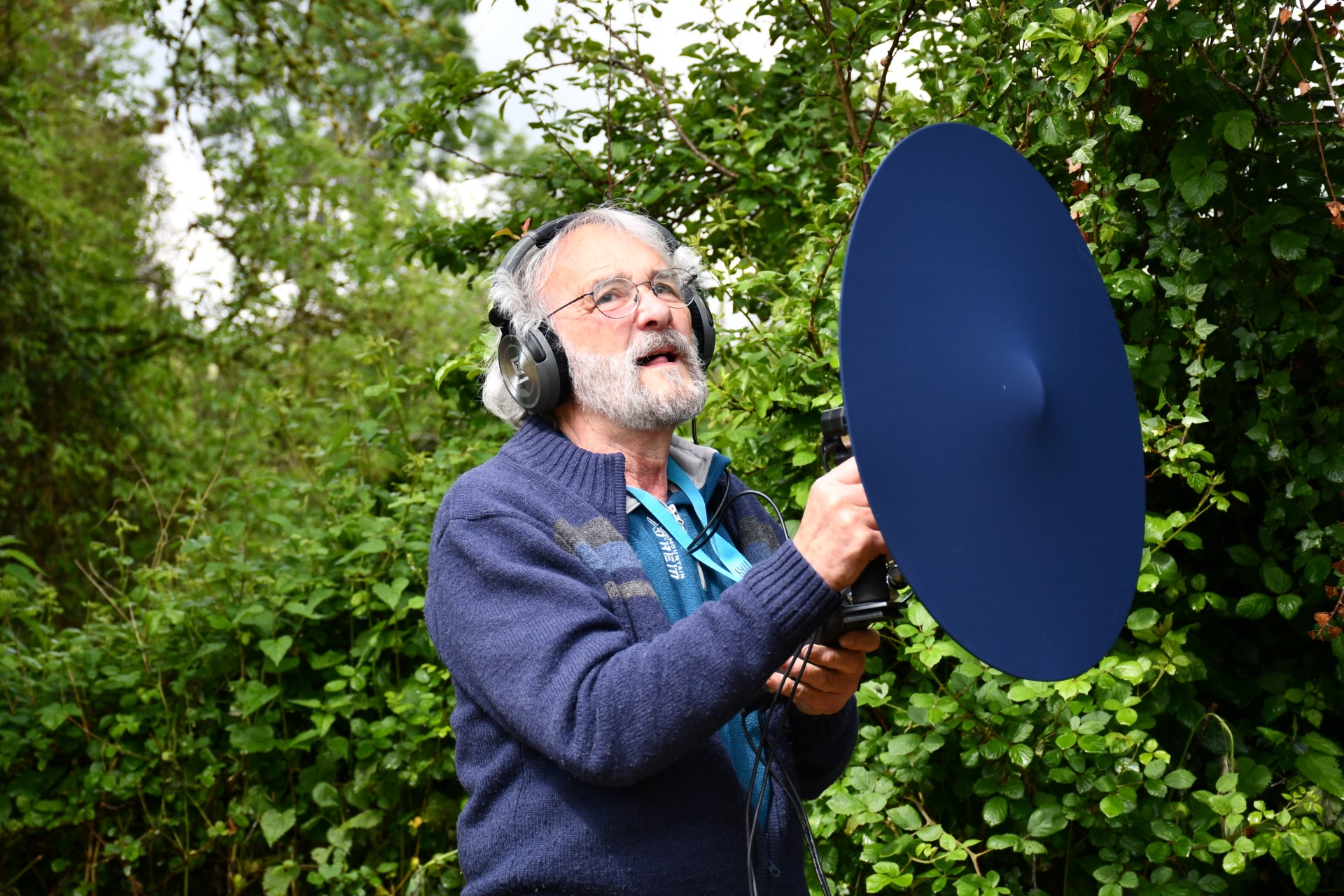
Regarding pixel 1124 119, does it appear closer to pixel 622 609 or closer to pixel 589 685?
pixel 622 609

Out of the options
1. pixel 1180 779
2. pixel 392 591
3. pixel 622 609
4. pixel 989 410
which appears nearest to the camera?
pixel 989 410

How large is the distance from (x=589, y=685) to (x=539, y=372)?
0.54 m

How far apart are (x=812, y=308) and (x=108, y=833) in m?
2.56

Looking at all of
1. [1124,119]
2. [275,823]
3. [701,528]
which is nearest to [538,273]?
[701,528]

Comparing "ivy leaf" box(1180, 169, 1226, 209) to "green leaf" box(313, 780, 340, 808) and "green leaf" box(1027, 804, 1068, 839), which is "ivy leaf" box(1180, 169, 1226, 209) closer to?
"green leaf" box(1027, 804, 1068, 839)

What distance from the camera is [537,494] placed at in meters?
1.44

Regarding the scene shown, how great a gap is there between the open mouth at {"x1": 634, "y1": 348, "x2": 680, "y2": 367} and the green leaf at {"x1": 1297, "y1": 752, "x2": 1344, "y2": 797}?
144 cm

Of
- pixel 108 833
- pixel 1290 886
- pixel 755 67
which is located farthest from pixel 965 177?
pixel 108 833

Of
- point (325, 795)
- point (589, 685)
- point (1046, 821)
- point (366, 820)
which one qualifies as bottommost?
point (1046, 821)

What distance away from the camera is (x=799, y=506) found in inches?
96.4

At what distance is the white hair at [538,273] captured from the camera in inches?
67.3

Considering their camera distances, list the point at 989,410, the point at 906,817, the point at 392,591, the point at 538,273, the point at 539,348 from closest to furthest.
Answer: the point at 989,410 < the point at 539,348 < the point at 538,273 < the point at 906,817 < the point at 392,591

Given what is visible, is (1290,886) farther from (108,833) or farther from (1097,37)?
(108,833)

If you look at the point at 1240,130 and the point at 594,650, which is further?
the point at 1240,130
